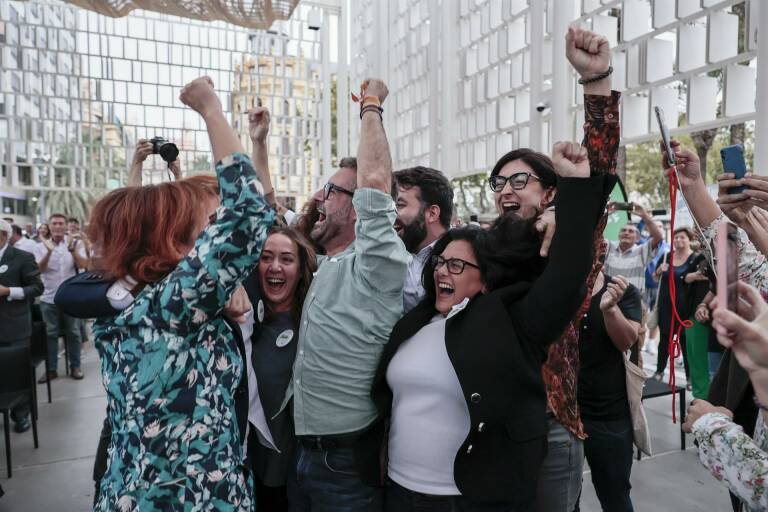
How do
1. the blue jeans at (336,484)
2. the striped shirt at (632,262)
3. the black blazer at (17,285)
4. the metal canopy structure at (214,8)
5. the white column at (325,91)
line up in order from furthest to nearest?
the white column at (325,91) → the metal canopy structure at (214,8) → the striped shirt at (632,262) → the black blazer at (17,285) → the blue jeans at (336,484)

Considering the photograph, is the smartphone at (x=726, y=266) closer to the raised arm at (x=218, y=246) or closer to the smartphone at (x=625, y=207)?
the raised arm at (x=218, y=246)

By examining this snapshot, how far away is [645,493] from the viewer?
149 inches

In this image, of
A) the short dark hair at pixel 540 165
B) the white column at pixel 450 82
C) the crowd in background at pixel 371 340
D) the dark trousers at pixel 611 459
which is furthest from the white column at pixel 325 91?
the crowd in background at pixel 371 340

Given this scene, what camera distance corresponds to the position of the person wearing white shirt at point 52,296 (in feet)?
22.1

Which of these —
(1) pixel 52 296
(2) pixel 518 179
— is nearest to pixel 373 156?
(2) pixel 518 179

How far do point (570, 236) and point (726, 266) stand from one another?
437 mm

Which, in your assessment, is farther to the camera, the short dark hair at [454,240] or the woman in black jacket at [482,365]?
the short dark hair at [454,240]

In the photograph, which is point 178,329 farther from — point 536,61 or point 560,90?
point 536,61

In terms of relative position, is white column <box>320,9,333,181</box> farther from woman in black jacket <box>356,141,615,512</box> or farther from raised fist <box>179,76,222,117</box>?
raised fist <box>179,76,222,117</box>

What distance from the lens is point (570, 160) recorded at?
1389mm

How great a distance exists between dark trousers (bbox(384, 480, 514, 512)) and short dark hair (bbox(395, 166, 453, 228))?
1.23 m

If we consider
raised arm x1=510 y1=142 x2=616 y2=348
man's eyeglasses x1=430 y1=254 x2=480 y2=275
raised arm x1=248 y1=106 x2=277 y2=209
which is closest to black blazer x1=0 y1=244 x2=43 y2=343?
raised arm x1=248 y1=106 x2=277 y2=209

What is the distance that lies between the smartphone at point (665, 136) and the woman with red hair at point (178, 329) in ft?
4.20

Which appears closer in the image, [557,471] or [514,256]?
[514,256]
